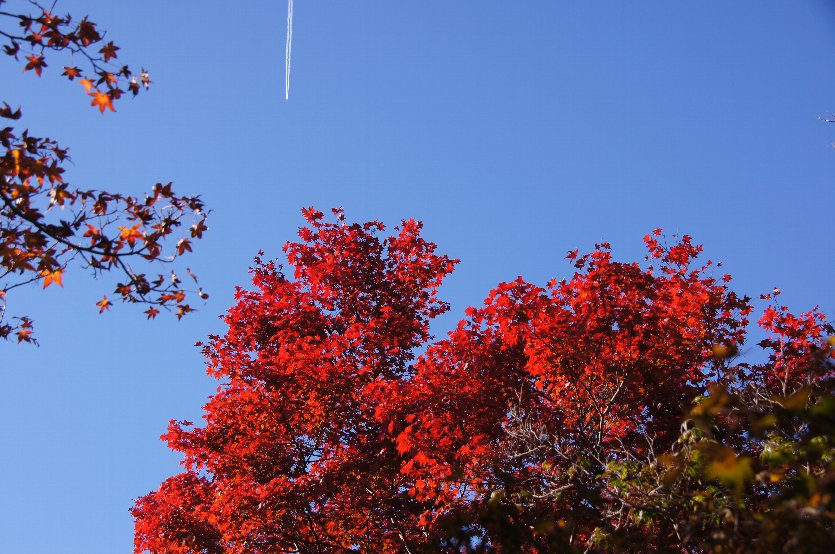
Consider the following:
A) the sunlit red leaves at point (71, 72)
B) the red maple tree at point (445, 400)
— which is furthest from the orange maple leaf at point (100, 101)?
the red maple tree at point (445, 400)

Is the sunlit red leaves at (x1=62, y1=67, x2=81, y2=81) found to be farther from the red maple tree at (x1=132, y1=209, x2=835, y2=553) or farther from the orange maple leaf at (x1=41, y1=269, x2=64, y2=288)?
the red maple tree at (x1=132, y1=209, x2=835, y2=553)

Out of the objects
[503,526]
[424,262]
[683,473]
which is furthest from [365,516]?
[503,526]

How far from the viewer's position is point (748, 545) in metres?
5.12

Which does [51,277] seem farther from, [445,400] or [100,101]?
[445,400]

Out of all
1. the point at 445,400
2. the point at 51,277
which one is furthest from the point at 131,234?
the point at 445,400

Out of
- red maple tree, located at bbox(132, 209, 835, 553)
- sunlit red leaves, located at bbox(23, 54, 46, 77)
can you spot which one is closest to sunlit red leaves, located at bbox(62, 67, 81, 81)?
sunlit red leaves, located at bbox(23, 54, 46, 77)

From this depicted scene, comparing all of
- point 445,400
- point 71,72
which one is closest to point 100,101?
point 71,72

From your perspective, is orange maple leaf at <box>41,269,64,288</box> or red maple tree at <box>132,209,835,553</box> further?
red maple tree at <box>132,209,835,553</box>

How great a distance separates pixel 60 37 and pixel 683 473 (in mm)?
7402

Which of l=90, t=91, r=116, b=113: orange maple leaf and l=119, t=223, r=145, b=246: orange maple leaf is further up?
l=90, t=91, r=116, b=113: orange maple leaf

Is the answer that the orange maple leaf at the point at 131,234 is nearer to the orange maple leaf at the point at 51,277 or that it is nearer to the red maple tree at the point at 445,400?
the orange maple leaf at the point at 51,277

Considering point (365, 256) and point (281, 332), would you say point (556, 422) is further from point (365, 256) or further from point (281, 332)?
point (365, 256)

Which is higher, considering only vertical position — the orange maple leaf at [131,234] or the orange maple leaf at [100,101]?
the orange maple leaf at [100,101]

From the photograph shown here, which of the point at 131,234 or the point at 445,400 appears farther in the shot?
the point at 445,400
